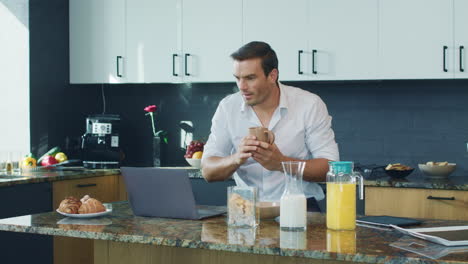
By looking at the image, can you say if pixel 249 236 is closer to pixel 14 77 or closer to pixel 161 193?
pixel 161 193

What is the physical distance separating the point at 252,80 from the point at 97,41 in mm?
2349

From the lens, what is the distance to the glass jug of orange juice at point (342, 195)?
2104 millimetres

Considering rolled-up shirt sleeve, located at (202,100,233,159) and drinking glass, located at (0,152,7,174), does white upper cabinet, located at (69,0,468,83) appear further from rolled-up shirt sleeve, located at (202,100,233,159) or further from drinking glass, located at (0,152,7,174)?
rolled-up shirt sleeve, located at (202,100,233,159)

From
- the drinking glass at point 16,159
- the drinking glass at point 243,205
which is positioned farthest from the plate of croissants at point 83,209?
the drinking glass at point 16,159

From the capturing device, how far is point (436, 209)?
366 cm

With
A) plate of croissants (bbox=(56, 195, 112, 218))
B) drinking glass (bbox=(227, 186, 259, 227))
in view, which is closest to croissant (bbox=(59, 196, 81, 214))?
plate of croissants (bbox=(56, 195, 112, 218))

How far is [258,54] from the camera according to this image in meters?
2.89

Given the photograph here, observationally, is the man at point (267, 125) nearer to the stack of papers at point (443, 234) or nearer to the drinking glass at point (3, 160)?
the stack of papers at point (443, 234)

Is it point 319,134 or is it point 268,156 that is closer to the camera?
point 268,156

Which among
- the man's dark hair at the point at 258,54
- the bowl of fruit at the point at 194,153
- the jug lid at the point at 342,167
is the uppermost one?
the man's dark hair at the point at 258,54

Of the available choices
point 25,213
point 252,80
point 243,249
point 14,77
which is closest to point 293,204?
point 243,249

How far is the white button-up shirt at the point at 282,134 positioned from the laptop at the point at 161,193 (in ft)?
1.79

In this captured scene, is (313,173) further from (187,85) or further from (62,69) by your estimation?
(62,69)

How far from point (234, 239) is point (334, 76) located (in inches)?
94.5
